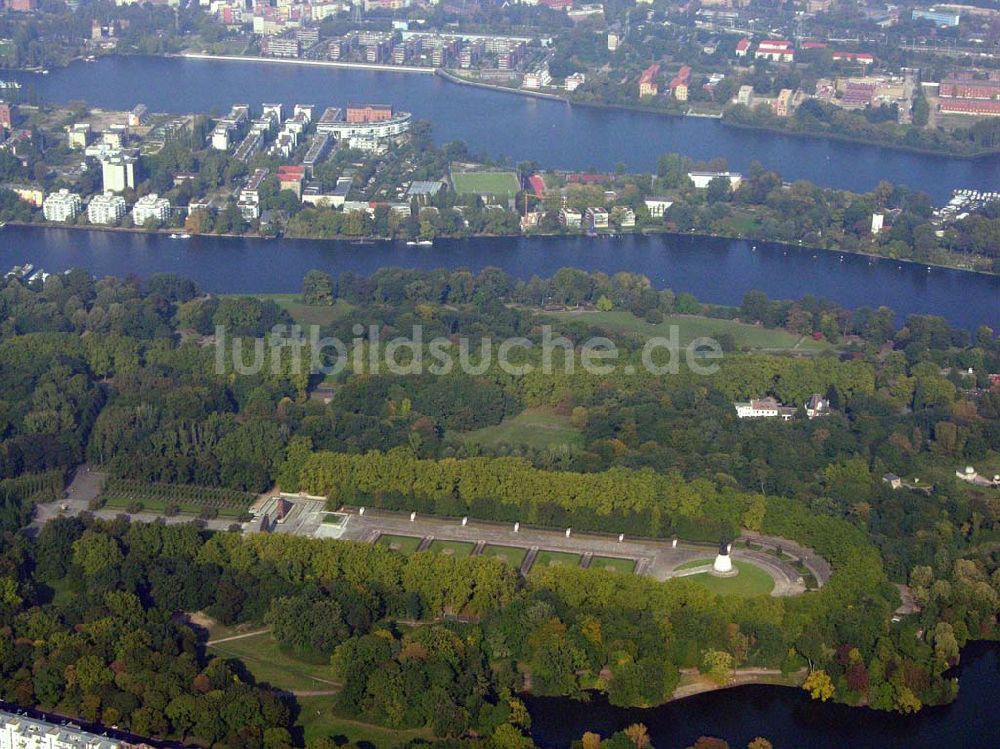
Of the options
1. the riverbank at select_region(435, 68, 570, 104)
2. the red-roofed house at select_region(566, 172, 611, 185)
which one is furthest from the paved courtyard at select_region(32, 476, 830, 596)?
the riverbank at select_region(435, 68, 570, 104)

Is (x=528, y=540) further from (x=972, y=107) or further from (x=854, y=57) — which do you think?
(x=854, y=57)

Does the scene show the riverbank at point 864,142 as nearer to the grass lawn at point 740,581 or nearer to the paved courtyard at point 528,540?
the paved courtyard at point 528,540

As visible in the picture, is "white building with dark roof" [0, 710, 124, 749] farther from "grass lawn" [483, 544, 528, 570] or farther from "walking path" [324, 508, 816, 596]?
"grass lawn" [483, 544, 528, 570]

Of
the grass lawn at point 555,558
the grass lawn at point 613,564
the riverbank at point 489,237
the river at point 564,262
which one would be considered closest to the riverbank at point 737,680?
the grass lawn at point 613,564

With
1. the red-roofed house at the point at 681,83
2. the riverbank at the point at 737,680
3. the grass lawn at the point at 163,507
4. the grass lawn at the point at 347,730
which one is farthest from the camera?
the red-roofed house at the point at 681,83

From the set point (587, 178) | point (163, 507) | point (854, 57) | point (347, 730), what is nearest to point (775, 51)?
point (854, 57)

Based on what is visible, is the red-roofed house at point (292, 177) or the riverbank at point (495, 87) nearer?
the red-roofed house at point (292, 177)

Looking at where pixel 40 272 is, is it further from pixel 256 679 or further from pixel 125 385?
pixel 256 679

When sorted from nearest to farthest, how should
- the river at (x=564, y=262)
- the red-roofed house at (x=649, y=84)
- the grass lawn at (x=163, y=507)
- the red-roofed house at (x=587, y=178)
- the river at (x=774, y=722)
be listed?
the river at (x=774, y=722)
the grass lawn at (x=163, y=507)
the river at (x=564, y=262)
the red-roofed house at (x=587, y=178)
the red-roofed house at (x=649, y=84)

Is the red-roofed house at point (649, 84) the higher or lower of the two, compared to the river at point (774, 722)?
higher
